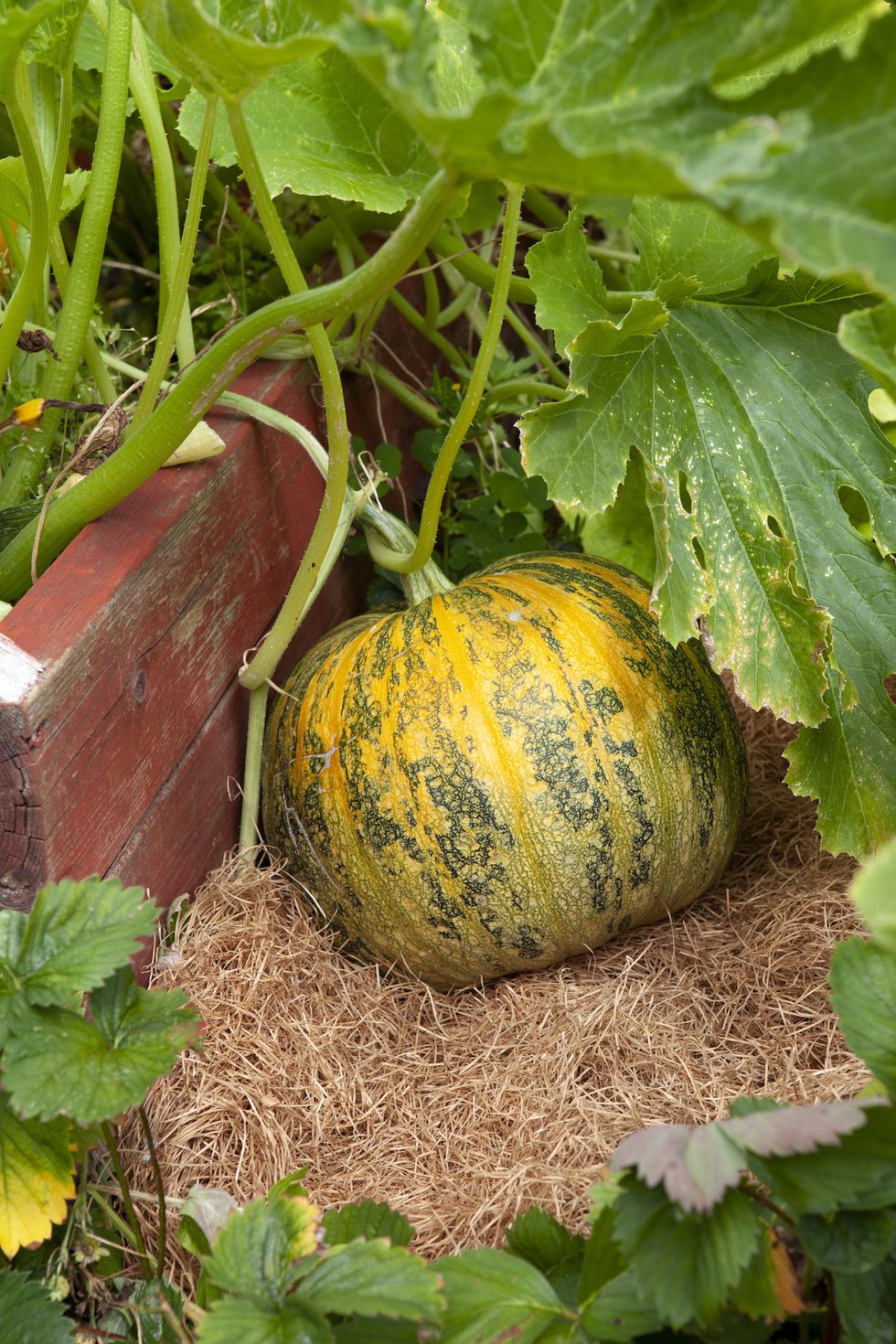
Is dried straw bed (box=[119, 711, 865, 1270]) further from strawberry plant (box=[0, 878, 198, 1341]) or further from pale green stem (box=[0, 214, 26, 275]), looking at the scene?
pale green stem (box=[0, 214, 26, 275])

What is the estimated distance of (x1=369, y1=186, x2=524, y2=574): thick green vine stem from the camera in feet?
4.30

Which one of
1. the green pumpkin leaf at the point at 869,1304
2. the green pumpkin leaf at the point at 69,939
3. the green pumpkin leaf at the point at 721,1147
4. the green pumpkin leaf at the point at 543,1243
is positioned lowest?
the green pumpkin leaf at the point at 869,1304

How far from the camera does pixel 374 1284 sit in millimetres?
827

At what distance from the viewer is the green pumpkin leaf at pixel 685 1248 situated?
2.45 feet

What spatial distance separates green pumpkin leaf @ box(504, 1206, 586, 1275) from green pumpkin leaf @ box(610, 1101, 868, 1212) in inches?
8.1

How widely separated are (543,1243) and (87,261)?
116 cm

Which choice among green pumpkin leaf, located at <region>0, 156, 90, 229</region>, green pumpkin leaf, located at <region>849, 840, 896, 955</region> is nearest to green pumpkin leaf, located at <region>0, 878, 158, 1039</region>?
green pumpkin leaf, located at <region>849, 840, 896, 955</region>

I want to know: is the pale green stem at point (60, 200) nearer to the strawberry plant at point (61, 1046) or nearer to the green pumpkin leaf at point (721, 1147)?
the strawberry plant at point (61, 1046)

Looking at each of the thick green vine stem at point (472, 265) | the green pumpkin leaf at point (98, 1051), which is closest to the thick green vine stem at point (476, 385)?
the thick green vine stem at point (472, 265)

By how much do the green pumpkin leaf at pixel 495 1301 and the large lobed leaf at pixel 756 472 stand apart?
2.03 ft

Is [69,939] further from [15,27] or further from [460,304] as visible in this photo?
[460,304]

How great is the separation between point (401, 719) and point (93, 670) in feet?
1.17

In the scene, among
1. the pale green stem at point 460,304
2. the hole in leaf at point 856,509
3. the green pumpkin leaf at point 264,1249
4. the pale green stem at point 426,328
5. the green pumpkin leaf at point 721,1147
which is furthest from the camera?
the pale green stem at point 460,304

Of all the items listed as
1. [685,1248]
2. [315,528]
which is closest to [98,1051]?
[685,1248]
